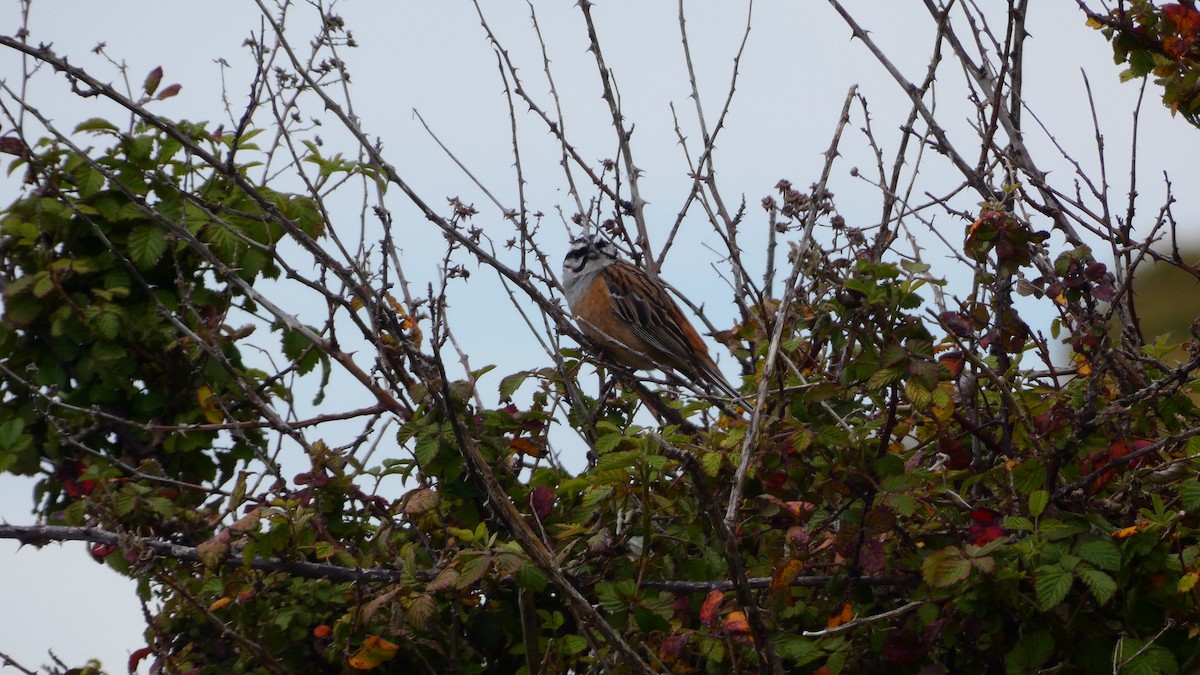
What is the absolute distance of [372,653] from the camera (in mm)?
2871

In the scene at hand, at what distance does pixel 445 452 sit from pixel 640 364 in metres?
3.45

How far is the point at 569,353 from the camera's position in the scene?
12.2 feet

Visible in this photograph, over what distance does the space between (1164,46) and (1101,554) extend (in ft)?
4.44

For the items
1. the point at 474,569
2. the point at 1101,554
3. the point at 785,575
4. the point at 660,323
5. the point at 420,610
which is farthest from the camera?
the point at 660,323

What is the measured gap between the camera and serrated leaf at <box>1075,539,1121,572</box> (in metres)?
2.29

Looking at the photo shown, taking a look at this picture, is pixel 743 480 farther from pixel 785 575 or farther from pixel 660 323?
pixel 660 323

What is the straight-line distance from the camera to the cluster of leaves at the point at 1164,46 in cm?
289

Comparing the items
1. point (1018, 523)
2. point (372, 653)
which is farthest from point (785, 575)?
point (372, 653)

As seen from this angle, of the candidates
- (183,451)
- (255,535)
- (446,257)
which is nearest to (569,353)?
(446,257)

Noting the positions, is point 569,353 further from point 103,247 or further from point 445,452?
point 103,247

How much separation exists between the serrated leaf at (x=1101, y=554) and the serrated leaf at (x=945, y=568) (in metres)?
0.23

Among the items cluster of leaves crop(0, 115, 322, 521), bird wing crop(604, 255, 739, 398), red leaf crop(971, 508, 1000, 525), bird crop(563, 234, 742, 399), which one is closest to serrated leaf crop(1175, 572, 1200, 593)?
red leaf crop(971, 508, 1000, 525)

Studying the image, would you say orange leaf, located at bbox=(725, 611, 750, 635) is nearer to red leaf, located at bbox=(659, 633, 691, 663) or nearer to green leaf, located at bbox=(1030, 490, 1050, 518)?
red leaf, located at bbox=(659, 633, 691, 663)

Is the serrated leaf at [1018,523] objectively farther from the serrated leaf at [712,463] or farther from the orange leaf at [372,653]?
the orange leaf at [372,653]
